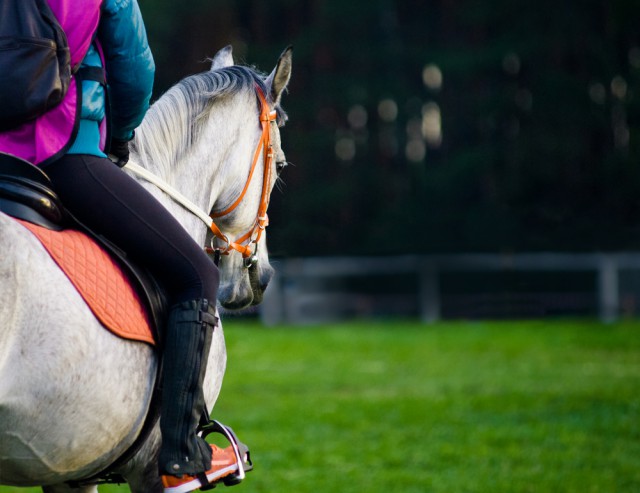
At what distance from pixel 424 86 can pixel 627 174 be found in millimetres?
6632

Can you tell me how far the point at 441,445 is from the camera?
7.46 metres

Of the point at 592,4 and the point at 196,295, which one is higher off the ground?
the point at 592,4

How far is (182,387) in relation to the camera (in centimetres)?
291

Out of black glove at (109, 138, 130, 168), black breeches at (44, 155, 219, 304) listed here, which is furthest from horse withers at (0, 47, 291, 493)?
black breeches at (44, 155, 219, 304)

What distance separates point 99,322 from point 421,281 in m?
18.6

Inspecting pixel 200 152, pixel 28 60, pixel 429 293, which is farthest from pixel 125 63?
pixel 429 293

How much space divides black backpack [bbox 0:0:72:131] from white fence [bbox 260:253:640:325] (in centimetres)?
1655

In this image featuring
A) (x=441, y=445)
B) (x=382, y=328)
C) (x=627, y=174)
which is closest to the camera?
(x=441, y=445)

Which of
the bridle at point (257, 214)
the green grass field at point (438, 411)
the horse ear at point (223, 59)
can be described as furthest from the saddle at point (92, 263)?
the green grass field at point (438, 411)

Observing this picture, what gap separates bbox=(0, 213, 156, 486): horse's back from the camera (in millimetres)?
2457

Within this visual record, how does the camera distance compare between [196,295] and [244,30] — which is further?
[244,30]

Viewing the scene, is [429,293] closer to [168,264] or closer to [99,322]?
[168,264]

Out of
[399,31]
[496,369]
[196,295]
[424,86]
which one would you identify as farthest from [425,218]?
[196,295]

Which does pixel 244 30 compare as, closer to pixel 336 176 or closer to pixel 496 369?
pixel 336 176
